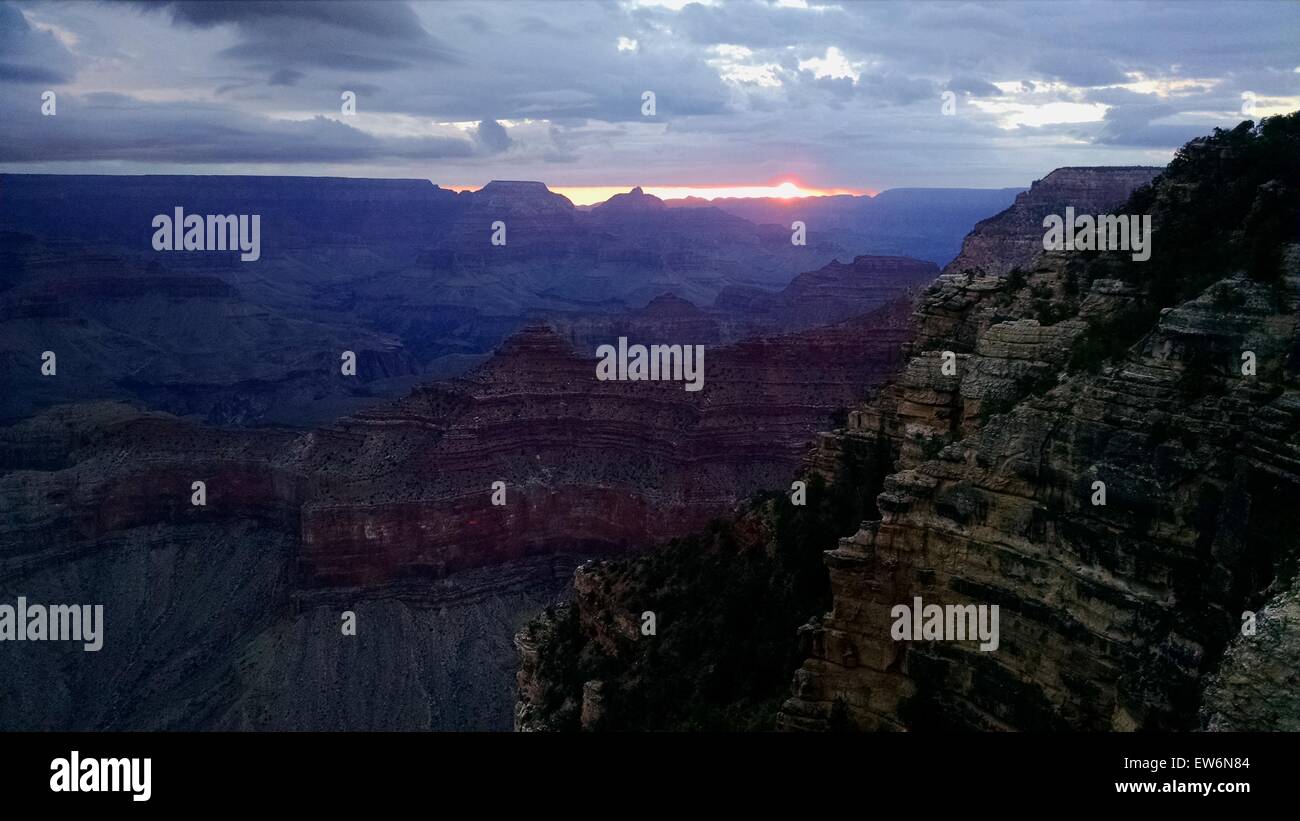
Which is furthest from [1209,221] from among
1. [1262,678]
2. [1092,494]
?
[1262,678]

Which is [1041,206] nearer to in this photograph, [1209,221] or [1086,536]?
[1209,221]

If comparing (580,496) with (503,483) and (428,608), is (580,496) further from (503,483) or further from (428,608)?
(428,608)

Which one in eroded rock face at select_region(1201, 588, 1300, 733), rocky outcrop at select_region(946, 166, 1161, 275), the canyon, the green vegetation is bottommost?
the canyon

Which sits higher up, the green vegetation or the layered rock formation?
the green vegetation

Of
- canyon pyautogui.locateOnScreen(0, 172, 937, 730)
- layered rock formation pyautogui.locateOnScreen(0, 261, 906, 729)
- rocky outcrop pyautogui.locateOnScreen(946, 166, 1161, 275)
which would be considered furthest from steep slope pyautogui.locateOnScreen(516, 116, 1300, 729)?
rocky outcrop pyautogui.locateOnScreen(946, 166, 1161, 275)

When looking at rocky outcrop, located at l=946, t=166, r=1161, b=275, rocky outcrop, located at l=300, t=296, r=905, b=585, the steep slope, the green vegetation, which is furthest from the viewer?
rocky outcrop, located at l=946, t=166, r=1161, b=275

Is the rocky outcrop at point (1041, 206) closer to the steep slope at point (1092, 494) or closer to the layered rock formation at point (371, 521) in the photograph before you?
the layered rock formation at point (371, 521)

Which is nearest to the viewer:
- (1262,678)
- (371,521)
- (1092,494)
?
(1262,678)

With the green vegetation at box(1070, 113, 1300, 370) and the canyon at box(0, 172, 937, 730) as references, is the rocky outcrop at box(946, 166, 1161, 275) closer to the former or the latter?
the canyon at box(0, 172, 937, 730)

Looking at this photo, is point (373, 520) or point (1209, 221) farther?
point (373, 520)

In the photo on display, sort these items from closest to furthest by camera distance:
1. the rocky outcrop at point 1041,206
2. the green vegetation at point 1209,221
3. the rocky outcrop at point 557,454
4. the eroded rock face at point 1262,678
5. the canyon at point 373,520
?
the eroded rock face at point 1262,678 < the green vegetation at point 1209,221 < the canyon at point 373,520 < the rocky outcrop at point 557,454 < the rocky outcrop at point 1041,206

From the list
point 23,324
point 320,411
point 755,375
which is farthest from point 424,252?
point 755,375

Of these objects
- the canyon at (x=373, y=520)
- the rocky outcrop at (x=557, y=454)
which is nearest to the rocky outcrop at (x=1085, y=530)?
the canyon at (x=373, y=520)
